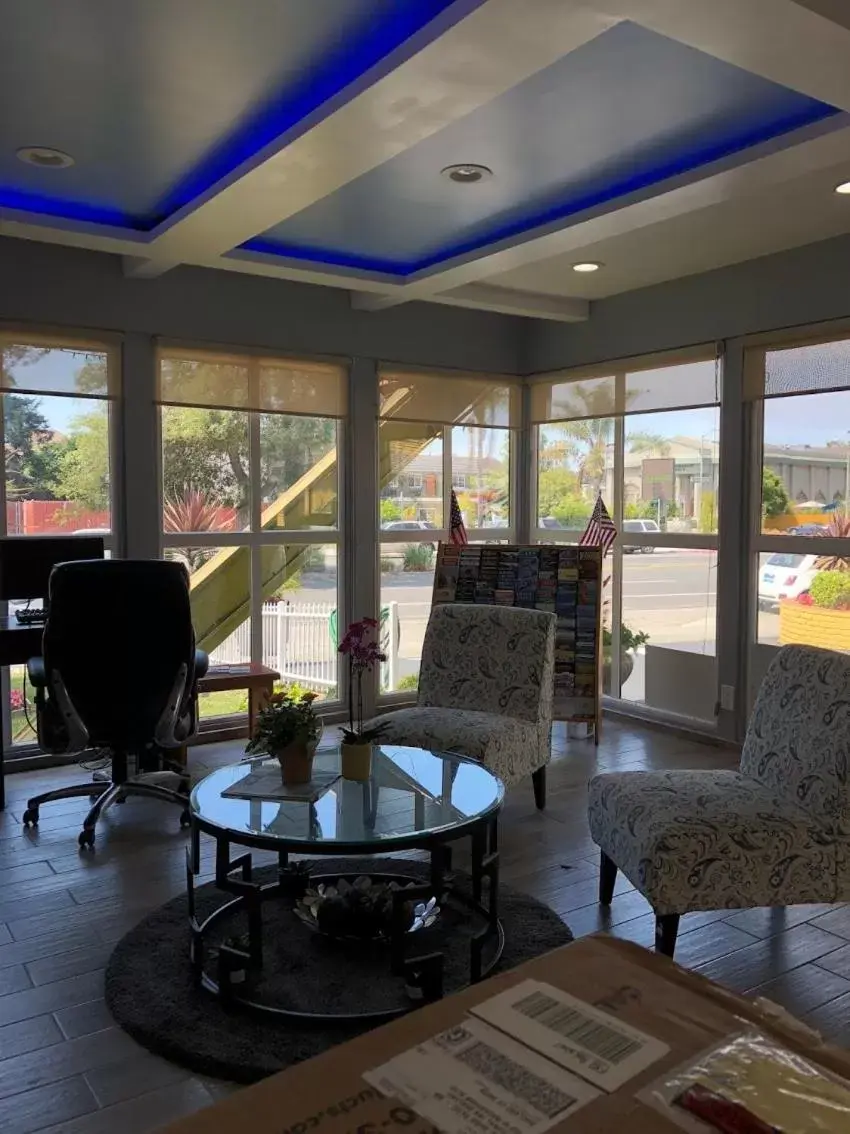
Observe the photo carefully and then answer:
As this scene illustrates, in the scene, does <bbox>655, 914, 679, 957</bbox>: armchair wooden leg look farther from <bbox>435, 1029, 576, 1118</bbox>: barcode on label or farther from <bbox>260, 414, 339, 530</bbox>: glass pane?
<bbox>260, 414, 339, 530</bbox>: glass pane

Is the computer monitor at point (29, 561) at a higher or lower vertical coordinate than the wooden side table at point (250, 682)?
higher

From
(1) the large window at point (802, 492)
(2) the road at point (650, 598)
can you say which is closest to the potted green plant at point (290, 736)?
(2) the road at point (650, 598)

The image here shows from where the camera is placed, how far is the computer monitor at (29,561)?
166 inches

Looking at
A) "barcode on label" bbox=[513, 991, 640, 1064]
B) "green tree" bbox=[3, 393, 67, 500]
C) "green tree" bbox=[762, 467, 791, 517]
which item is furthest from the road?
"barcode on label" bbox=[513, 991, 640, 1064]

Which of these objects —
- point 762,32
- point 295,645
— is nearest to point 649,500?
point 295,645

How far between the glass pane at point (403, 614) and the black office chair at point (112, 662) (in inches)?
84.3

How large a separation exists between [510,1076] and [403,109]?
2440 mm

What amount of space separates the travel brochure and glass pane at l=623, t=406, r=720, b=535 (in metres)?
0.61

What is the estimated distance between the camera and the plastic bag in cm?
86

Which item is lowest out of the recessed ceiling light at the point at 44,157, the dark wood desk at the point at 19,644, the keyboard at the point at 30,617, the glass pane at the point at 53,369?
the dark wood desk at the point at 19,644

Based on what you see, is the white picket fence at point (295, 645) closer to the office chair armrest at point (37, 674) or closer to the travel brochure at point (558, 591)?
the travel brochure at point (558, 591)

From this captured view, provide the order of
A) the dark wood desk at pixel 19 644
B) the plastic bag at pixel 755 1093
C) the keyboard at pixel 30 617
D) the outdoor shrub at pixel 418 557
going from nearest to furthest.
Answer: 1. the plastic bag at pixel 755 1093
2. the dark wood desk at pixel 19 644
3. the keyboard at pixel 30 617
4. the outdoor shrub at pixel 418 557

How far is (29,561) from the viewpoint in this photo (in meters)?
4.26

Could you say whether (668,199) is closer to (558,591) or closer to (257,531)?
(558,591)
